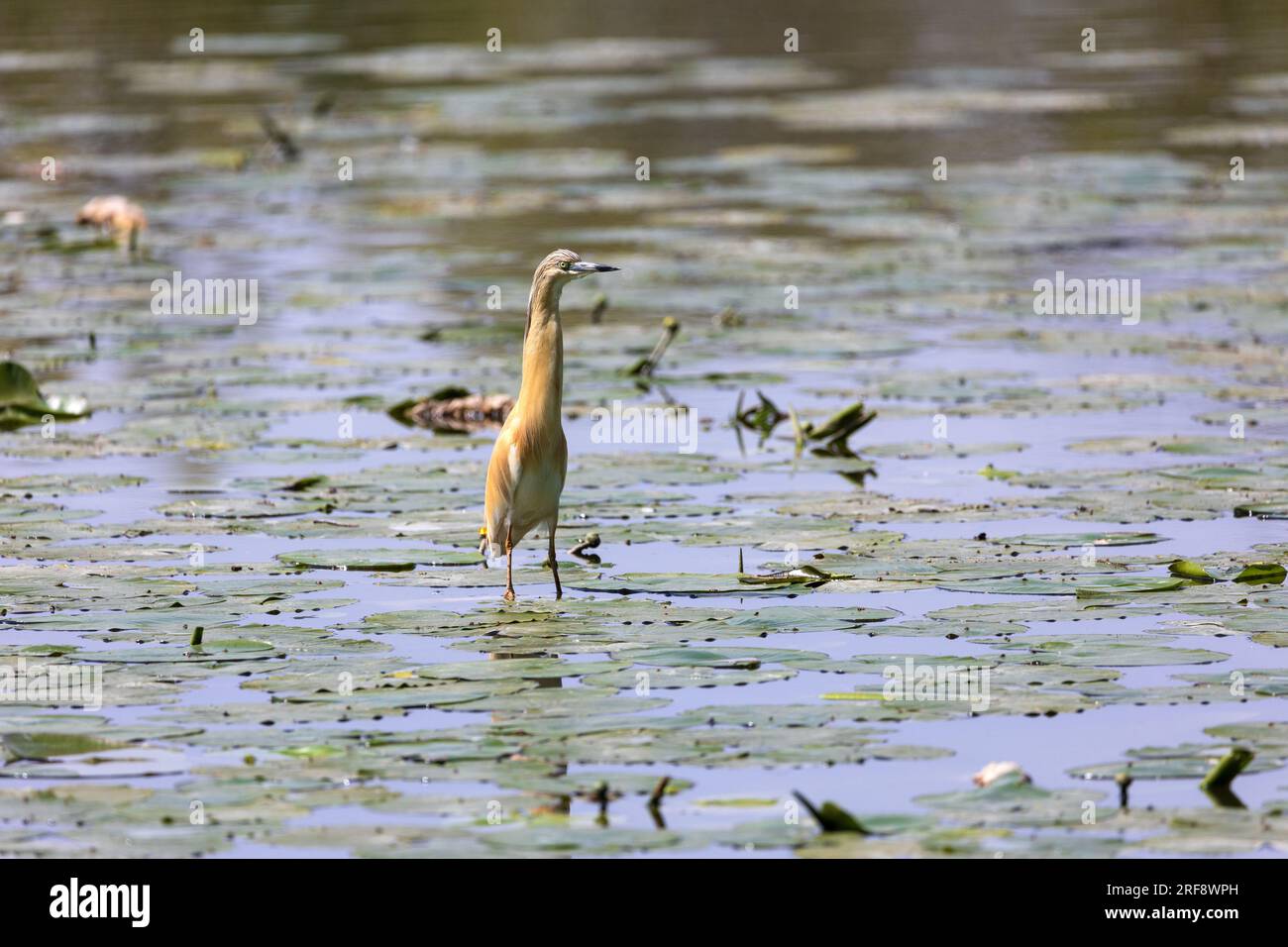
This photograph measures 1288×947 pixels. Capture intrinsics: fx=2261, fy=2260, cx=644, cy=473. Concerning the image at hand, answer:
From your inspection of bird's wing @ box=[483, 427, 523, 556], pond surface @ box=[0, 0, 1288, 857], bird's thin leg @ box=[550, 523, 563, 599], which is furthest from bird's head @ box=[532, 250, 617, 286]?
pond surface @ box=[0, 0, 1288, 857]

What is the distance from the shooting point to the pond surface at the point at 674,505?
6516 millimetres

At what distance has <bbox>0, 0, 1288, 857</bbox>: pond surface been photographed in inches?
257

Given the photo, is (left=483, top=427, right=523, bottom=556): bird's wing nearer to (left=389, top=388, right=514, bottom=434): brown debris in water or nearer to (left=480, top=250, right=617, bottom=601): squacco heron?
(left=480, top=250, right=617, bottom=601): squacco heron

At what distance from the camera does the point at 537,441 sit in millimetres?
8703

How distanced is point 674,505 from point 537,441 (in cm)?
177

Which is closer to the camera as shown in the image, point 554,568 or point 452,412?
point 554,568

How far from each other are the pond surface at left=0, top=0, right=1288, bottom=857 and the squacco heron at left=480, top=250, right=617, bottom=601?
1.01 feet

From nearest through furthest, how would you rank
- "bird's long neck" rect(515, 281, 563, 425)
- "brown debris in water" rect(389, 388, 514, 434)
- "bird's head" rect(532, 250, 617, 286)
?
1. "bird's head" rect(532, 250, 617, 286)
2. "bird's long neck" rect(515, 281, 563, 425)
3. "brown debris in water" rect(389, 388, 514, 434)

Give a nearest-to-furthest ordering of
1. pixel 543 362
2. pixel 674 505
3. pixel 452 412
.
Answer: pixel 543 362, pixel 674 505, pixel 452 412

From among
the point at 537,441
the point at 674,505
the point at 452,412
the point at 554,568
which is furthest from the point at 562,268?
the point at 452,412

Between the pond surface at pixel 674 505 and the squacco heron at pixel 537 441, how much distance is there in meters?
0.31

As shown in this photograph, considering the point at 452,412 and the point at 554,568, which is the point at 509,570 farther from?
the point at 452,412

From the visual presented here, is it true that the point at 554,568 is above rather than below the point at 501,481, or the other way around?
below
